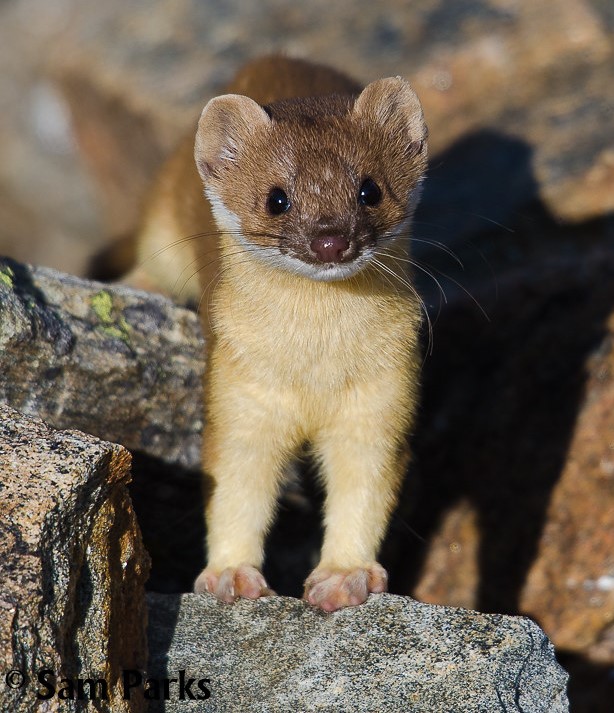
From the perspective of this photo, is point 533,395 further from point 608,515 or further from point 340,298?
point 340,298

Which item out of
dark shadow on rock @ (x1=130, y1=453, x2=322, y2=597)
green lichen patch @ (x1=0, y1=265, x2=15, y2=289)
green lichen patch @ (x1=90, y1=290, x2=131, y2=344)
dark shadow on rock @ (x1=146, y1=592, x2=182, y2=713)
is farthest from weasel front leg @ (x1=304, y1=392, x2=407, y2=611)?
green lichen patch @ (x1=0, y1=265, x2=15, y2=289)

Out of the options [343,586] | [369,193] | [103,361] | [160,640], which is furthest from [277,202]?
[160,640]

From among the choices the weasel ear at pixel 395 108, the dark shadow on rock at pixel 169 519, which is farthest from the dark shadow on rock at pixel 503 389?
the weasel ear at pixel 395 108

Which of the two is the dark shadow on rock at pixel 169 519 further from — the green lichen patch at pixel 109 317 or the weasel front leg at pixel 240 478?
the green lichen patch at pixel 109 317

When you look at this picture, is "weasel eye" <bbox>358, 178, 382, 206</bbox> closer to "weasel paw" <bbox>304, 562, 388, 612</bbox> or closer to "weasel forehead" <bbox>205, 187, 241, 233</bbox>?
"weasel forehead" <bbox>205, 187, 241, 233</bbox>

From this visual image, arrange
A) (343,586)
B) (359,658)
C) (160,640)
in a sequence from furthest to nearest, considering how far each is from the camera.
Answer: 1. (343,586)
2. (160,640)
3. (359,658)

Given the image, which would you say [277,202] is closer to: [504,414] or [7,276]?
[7,276]
